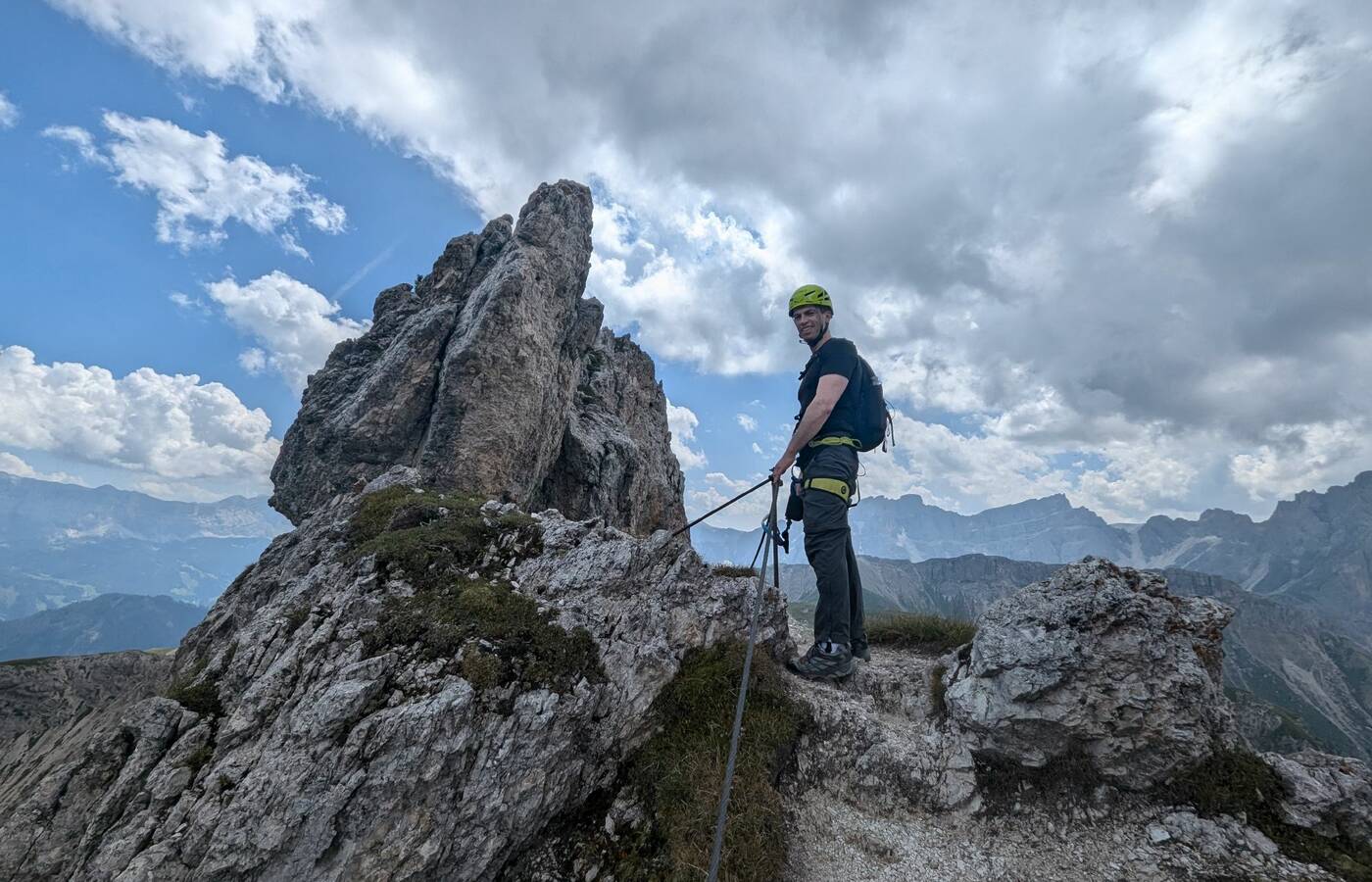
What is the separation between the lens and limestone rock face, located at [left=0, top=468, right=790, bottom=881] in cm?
639

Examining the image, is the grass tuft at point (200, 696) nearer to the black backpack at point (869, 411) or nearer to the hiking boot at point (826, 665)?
the hiking boot at point (826, 665)

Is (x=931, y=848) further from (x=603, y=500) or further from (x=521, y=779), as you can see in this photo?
(x=603, y=500)

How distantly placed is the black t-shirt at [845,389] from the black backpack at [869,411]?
137 mm

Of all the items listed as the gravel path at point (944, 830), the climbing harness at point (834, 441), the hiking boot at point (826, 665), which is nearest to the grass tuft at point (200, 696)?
the gravel path at point (944, 830)

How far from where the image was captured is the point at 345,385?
34625mm

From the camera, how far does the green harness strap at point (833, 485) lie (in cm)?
931

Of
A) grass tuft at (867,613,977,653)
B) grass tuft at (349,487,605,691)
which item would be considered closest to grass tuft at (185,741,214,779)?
grass tuft at (349,487,605,691)

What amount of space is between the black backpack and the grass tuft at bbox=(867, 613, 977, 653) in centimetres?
519

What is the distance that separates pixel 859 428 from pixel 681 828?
257 inches

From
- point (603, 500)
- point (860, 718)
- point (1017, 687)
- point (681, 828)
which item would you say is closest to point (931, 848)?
point (860, 718)

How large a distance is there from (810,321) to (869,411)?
1916 millimetres

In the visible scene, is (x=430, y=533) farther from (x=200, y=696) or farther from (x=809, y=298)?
(x=809, y=298)

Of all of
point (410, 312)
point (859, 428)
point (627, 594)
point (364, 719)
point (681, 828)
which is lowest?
point (681, 828)

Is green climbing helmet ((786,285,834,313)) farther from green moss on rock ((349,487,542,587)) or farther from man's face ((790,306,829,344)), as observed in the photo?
green moss on rock ((349,487,542,587))
